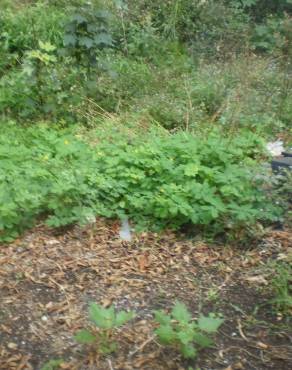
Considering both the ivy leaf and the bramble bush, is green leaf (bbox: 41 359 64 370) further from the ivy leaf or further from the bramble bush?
the ivy leaf

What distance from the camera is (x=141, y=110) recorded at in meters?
6.45

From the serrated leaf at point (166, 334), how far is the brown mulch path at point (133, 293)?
0.14m

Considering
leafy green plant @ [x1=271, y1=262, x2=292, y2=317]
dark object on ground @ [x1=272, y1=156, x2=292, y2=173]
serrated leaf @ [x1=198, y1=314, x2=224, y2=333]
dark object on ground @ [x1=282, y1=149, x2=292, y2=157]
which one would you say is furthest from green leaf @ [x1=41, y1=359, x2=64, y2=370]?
dark object on ground @ [x1=282, y1=149, x2=292, y2=157]

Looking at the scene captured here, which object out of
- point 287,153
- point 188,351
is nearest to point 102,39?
point 287,153

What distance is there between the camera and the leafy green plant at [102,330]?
124 inches

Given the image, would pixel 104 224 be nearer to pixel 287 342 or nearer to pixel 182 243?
pixel 182 243

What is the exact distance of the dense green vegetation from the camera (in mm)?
4297

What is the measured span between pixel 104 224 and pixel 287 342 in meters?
1.66

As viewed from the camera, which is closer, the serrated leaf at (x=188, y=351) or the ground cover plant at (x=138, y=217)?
the serrated leaf at (x=188, y=351)

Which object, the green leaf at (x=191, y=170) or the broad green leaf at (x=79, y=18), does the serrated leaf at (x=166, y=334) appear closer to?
the green leaf at (x=191, y=170)

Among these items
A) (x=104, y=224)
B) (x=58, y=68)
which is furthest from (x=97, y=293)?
(x=58, y=68)

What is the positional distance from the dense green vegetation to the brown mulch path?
0.20 m

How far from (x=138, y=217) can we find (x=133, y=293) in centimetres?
78

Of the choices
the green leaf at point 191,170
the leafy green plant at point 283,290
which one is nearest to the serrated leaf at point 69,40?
the green leaf at point 191,170
